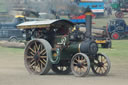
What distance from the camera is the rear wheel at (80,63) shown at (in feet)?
38.6

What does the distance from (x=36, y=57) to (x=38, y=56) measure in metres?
0.09

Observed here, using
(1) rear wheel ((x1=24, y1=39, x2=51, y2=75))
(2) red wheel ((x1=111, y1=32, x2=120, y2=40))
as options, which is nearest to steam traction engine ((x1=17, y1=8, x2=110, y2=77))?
(1) rear wheel ((x1=24, y1=39, x2=51, y2=75))

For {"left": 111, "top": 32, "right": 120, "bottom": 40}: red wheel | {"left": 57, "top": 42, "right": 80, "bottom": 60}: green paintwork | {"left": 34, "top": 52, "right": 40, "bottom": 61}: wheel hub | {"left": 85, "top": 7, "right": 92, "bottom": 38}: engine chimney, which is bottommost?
{"left": 111, "top": 32, "right": 120, "bottom": 40}: red wheel

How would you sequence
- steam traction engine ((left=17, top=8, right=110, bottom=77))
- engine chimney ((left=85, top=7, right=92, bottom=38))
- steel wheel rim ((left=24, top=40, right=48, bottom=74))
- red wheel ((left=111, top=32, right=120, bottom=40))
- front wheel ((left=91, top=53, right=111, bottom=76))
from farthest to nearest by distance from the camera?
red wheel ((left=111, top=32, right=120, bottom=40)) → engine chimney ((left=85, top=7, right=92, bottom=38)) → steel wheel rim ((left=24, top=40, right=48, bottom=74)) → front wheel ((left=91, top=53, right=111, bottom=76)) → steam traction engine ((left=17, top=8, right=110, bottom=77))

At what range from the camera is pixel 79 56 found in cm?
1212

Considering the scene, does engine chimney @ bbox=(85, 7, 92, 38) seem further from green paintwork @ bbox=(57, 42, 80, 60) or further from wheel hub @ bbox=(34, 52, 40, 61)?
wheel hub @ bbox=(34, 52, 40, 61)

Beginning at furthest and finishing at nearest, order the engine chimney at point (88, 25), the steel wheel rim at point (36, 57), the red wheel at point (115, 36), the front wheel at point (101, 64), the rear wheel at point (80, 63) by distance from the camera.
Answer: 1. the red wheel at point (115, 36)
2. the engine chimney at point (88, 25)
3. the steel wheel rim at point (36, 57)
4. the front wheel at point (101, 64)
5. the rear wheel at point (80, 63)

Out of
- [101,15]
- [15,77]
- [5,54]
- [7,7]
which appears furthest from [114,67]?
[101,15]

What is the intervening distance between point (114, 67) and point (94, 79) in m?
4.21

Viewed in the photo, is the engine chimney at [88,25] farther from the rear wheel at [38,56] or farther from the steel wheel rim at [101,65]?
the rear wheel at [38,56]

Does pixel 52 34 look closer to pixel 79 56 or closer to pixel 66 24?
pixel 66 24

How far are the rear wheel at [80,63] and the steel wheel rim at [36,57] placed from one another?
2.96ft

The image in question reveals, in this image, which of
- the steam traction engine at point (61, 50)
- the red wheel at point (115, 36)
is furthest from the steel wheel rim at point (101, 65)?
the red wheel at point (115, 36)

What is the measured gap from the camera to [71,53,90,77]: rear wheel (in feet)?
38.6
